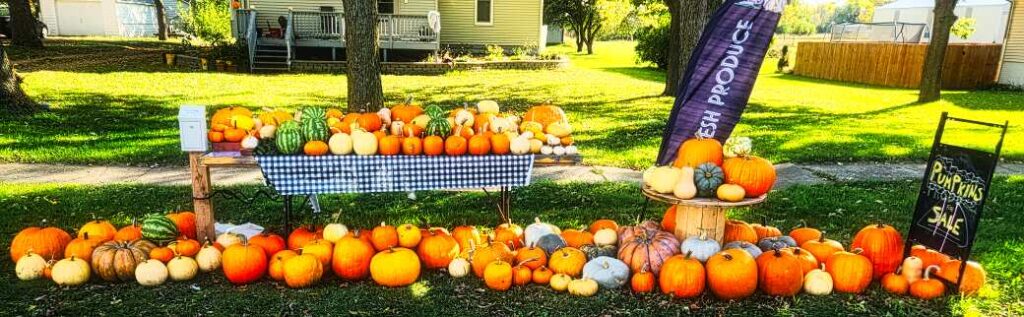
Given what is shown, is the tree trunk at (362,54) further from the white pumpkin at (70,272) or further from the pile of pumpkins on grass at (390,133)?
the white pumpkin at (70,272)

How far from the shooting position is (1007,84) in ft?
74.6

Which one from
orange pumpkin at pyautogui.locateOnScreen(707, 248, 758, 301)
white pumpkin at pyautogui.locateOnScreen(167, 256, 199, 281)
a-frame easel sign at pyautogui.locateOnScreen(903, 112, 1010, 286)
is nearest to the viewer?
a-frame easel sign at pyautogui.locateOnScreen(903, 112, 1010, 286)

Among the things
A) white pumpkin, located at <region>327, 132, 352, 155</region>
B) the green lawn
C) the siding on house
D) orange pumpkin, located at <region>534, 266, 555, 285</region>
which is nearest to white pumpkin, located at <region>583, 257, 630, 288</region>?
orange pumpkin, located at <region>534, 266, 555, 285</region>

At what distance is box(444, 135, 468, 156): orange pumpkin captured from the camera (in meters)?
5.32

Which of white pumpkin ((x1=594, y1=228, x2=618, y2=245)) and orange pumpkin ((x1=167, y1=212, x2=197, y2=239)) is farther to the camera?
orange pumpkin ((x1=167, y1=212, x2=197, y2=239))

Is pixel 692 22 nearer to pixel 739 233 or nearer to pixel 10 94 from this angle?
pixel 739 233

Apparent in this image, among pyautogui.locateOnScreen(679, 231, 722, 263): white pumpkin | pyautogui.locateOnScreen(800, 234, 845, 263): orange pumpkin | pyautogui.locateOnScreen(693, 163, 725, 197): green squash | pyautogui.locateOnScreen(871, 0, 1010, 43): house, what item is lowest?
pyautogui.locateOnScreen(800, 234, 845, 263): orange pumpkin

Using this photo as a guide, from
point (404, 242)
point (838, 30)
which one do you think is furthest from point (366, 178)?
point (838, 30)

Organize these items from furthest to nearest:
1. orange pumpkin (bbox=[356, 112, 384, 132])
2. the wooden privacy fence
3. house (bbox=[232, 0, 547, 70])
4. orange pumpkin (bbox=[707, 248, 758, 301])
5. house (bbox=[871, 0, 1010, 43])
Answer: house (bbox=[871, 0, 1010, 43])
the wooden privacy fence
house (bbox=[232, 0, 547, 70])
orange pumpkin (bbox=[356, 112, 384, 132])
orange pumpkin (bbox=[707, 248, 758, 301])

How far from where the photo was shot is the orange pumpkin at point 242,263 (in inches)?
188

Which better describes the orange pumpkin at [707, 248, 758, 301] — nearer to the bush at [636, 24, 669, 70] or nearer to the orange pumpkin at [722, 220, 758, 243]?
the orange pumpkin at [722, 220, 758, 243]

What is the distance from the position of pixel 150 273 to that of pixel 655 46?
2625cm

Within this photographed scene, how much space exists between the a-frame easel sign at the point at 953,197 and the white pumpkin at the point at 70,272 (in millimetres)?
5979

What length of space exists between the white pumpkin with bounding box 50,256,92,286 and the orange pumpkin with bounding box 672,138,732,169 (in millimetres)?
4383
